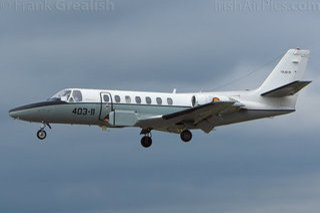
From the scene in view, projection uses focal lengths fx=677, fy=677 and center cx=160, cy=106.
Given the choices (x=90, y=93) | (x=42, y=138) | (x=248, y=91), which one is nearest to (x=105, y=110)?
(x=90, y=93)

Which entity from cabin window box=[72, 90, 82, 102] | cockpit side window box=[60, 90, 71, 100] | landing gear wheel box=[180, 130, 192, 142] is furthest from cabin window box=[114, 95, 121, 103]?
landing gear wheel box=[180, 130, 192, 142]

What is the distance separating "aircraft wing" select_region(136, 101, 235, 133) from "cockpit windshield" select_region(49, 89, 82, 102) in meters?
3.70

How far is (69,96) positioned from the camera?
37.4m

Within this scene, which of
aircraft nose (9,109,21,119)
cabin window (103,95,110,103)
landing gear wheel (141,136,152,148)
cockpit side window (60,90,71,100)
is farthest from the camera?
landing gear wheel (141,136,152,148)

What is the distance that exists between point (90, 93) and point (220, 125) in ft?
27.3

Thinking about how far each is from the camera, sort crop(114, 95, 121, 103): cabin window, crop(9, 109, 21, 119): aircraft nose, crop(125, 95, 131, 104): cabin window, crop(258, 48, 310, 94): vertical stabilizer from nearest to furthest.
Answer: crop(9, 109, 21, 119): aircraft nose, crop(114, 95, 121, 103): cabin window, crop(125, 95, 131, 104): cabin window, crop(258, 48, 310, 94): vertical stabilizer

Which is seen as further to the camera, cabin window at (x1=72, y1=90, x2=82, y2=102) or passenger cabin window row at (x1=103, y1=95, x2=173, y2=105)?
passenger cabin window row at (x1=103, y1=95, x2=173, y2=105)

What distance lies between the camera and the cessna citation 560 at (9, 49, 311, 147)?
3722 centimetres

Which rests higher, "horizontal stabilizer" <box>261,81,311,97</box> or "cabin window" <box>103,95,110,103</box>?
"horizontal stabilizer" <box>261,81,311,97</box>

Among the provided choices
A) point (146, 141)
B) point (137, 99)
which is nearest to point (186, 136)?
point (146, 141)

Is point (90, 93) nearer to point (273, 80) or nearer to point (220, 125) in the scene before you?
point (220, 125)

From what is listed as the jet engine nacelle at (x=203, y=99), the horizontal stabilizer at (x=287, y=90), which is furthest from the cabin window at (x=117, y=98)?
the horizontal stabilizer at (x=287, y=90)

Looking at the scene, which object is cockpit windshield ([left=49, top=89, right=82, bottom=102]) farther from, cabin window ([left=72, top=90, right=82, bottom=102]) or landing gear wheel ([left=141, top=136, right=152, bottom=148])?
landing gear wheel ([left=141, top=136, right=152, bottom=148])

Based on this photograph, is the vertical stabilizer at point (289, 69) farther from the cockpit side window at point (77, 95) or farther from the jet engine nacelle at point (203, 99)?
the cockpit side window at point (77, 95)
